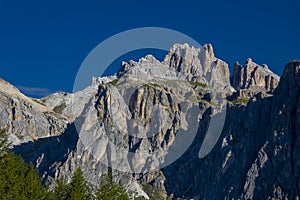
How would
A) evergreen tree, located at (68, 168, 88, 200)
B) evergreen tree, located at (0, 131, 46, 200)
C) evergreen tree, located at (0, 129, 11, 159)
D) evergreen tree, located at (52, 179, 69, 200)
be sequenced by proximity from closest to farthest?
evergreen tree, located at (0, 131, 46, 200), evergreen tree, located at (0, 129, 11, 159), evergreen tree, located at (68, 168, 88, 200), evergreen tree, located at (52, 179, 69, 200)

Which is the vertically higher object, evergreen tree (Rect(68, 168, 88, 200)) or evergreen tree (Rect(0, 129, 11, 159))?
evergreen tree (Rect(0, 129, 11, 159))

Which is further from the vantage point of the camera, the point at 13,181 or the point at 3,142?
the point at 3,142

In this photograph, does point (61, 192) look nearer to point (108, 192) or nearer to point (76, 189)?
point (76, 189)

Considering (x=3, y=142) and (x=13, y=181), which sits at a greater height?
(x=3, y=142)

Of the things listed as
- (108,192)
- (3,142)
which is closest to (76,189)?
(108,192)

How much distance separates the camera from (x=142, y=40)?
14638 cm

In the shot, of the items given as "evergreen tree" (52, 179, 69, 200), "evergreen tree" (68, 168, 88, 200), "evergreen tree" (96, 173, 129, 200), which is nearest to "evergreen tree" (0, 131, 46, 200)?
"evergreen tree" (52, 179, 69, 200)

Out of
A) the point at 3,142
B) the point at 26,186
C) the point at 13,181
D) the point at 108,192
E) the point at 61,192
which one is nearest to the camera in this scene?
the point at 13,181

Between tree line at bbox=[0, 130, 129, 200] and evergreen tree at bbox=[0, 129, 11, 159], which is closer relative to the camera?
tree line at bbox=[0, 130, 129, 200]

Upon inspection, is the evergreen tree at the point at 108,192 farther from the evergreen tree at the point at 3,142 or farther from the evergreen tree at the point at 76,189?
the evergreen tree at the point at 3,142

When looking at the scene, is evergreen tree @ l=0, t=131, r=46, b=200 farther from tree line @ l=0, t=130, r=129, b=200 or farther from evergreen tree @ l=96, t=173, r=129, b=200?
evergreen tree @ l=96, t=173, r=129, b=200

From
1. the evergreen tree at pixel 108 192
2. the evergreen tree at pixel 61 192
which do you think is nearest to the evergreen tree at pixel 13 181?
the evergreen tree at pixel 61 192

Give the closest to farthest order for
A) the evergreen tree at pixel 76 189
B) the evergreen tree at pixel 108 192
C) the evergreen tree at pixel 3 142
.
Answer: the evergreen tree at pixel 3 142 < the evergreen tree at pixel 76 189 < the evergreen tree at pixel 108 192

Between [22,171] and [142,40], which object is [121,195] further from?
[142,40]
